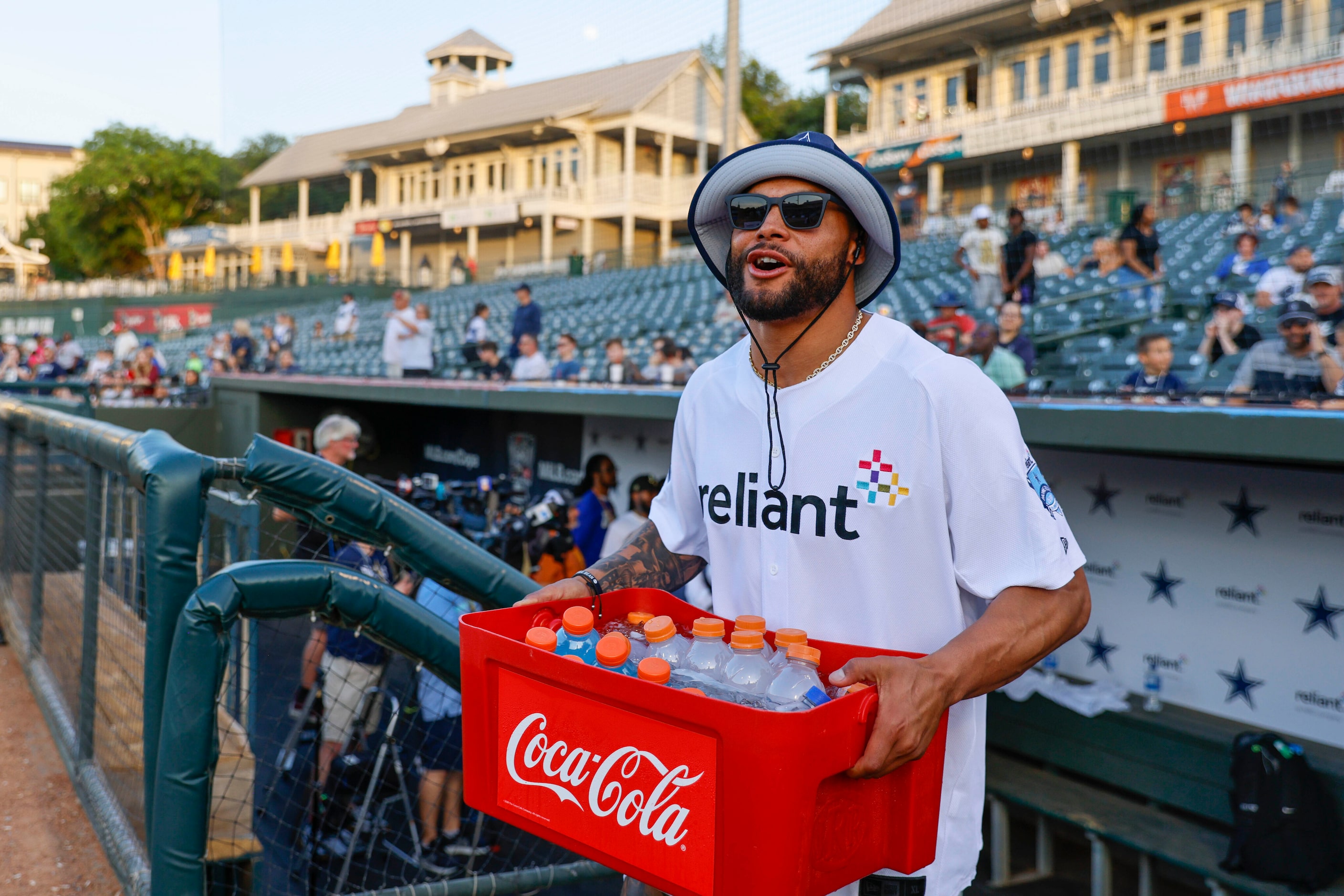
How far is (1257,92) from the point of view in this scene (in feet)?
44.6

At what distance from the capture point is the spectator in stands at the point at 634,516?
663cm

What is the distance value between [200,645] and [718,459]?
36.4 inches

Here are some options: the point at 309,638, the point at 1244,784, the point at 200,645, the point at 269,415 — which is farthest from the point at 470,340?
the point at 200,645

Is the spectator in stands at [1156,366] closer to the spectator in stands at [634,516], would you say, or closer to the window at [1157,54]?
the spectator in stands at [634,516]

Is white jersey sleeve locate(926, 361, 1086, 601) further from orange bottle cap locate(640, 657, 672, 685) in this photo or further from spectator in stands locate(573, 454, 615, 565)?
spectator in stands locate(573, 454, 615, 565)

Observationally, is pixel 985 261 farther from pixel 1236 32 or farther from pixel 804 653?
pixel 1236 32

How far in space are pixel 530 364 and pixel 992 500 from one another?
9.43 m

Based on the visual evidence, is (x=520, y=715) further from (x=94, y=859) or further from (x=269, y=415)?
(x=269, y=415)

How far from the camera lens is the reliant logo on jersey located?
149 centimetres

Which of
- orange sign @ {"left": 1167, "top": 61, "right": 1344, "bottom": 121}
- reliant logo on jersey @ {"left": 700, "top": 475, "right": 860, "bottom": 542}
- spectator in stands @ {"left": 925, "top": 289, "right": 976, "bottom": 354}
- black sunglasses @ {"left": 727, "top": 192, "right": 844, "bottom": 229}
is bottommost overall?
reliant logo on jersey @ {"left": 700, "top": 475, "right": 860, "bottom": 542}

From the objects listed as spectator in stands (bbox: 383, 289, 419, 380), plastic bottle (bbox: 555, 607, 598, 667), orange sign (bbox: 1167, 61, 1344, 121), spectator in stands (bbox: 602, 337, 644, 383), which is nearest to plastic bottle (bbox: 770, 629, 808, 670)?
plastic bottle (bbox: 555, 607, 598, 667)

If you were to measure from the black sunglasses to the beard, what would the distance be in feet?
0.15

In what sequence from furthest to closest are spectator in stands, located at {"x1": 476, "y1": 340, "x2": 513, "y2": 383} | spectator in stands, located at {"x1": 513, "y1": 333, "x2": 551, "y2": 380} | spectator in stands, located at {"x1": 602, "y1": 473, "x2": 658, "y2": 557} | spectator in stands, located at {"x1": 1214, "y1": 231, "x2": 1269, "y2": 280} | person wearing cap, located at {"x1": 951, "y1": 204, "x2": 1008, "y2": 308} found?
spectator in stands, located at {"x1": 476, "y1": 340, "x2": 513, "y2": 383} < spectator in stands, located at {"x1": 513, "y1": 333, "x2": 551, "y2": 380} < person wearing cap, located at {"x1": 951, "y1": 204, "x2": 1008, "y2": 308} < spectator in stands, located at {"x1": 1214, "y1": 231, "x2": 1269, "y2": 280} < spectator in stands, located at {"x1": 602, "y1": 473, "x2": 658, "y2": 557}

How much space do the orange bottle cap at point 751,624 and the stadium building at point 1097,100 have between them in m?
11.2
